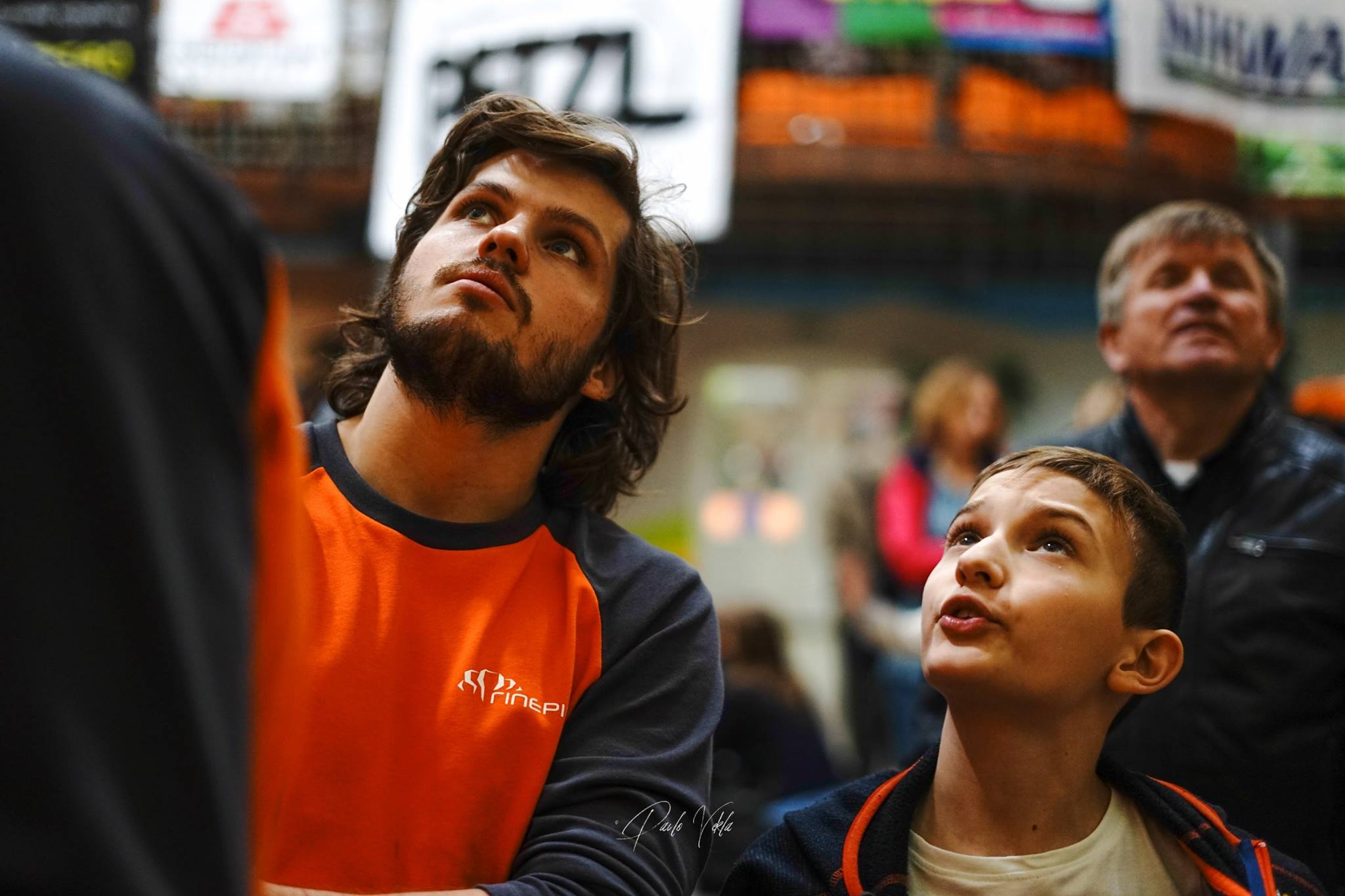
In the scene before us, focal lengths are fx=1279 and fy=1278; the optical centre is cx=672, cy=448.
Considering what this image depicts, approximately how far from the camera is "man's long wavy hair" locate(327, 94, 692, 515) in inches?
74.3

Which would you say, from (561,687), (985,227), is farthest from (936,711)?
(985,227)

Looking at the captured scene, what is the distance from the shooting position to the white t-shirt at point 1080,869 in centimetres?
158

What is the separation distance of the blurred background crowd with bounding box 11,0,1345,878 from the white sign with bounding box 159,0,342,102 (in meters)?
0.01

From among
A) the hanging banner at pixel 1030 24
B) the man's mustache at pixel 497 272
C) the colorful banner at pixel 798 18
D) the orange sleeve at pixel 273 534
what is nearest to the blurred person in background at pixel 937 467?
the hanging banner at pixel 1030 24

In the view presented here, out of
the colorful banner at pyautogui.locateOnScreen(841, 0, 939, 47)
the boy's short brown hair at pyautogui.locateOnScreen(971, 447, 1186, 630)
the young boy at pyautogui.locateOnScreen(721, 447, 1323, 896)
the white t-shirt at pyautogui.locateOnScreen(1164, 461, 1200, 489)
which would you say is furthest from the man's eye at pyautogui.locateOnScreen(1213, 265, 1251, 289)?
the colorful banner at pyautogui.locateOnScreen(841, 0, 939, 47)

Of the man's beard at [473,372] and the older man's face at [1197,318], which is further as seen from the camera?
the older man's face at [1197,318]

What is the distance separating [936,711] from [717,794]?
1.68 m

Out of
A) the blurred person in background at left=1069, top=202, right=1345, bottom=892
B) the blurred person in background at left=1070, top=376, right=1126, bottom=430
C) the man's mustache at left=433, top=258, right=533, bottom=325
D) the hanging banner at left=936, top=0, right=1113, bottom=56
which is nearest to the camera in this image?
the man's mustache at left=433, top=258, right=533, bottom=325

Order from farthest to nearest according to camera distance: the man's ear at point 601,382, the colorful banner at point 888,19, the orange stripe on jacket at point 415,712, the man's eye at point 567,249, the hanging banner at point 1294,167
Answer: the colorful banner at point 888,19 → the hanging banner at point 1294,167 → the man's ear at point 601,382 → the man's eye at point 567,249 → the orange stripe on jacket at point 415,712

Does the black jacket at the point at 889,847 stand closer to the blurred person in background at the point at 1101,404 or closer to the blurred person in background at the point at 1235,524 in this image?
the blurred person in background at the point at 1235,524

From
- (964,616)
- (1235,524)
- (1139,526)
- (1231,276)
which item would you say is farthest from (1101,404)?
(964,616)

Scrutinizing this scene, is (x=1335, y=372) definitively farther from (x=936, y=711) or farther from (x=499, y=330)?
(x=499, y=330)

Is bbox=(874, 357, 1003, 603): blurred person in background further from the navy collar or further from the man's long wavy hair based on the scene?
the navy collar

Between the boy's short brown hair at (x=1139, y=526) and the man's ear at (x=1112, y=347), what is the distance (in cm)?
72
